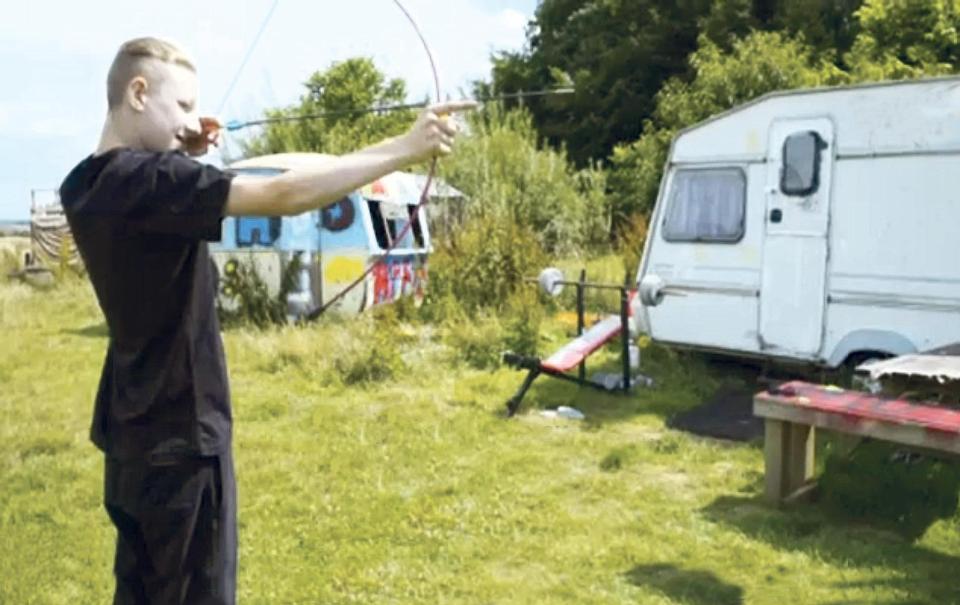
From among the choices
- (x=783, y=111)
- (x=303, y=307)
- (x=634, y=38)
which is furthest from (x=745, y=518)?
(x=634, y=38)

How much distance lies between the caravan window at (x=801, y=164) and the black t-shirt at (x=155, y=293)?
5.91m

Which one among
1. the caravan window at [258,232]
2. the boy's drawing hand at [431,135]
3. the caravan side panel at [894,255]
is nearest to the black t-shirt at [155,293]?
the boy's drawing hand at [431,135]

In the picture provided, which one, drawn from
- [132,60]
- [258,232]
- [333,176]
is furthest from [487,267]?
[333,176]

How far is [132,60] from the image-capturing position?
7.14 ft

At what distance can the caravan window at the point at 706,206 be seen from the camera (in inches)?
310

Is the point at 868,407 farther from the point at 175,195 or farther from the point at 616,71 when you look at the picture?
the point at 616,71

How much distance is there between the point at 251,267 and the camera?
11594 mm

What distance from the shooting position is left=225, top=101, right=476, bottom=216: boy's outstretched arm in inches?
78.5

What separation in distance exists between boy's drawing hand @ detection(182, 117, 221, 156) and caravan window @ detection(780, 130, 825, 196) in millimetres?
5749

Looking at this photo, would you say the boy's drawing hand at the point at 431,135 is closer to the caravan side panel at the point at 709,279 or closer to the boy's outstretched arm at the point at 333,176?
the boy's outstretched arm at the point at 333,176

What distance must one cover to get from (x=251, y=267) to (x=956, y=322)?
7.79 meters

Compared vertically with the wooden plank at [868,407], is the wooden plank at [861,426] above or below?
below

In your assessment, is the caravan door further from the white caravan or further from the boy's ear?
the boy's ear

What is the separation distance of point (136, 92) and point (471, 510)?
3567 mm
